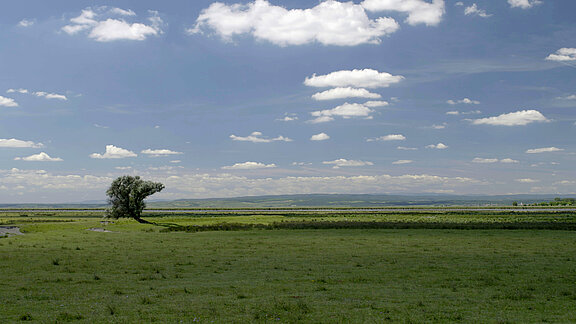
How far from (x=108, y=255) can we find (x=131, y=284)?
44.9 ft

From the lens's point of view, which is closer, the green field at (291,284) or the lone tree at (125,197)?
the green field at (291,284)

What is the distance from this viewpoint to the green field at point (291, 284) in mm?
16406

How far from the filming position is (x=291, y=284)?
74.1 feet

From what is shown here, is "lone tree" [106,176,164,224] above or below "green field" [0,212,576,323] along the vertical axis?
above

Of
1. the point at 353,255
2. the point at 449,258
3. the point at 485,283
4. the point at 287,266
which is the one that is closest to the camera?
the point at 485,283

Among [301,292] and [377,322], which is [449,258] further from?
[377,322]

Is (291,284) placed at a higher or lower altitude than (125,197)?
lower

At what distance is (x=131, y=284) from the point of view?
23.1 meters

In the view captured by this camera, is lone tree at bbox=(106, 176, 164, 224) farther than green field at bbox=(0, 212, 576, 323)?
Yes

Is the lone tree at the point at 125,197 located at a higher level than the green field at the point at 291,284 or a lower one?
higher

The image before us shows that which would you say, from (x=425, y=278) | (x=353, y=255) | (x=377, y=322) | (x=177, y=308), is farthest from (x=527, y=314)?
(x=353, y=255)

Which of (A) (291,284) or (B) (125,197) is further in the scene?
(B) (125,197)

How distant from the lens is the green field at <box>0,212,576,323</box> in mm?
16406

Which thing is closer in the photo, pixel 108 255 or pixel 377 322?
pixel 377 322
